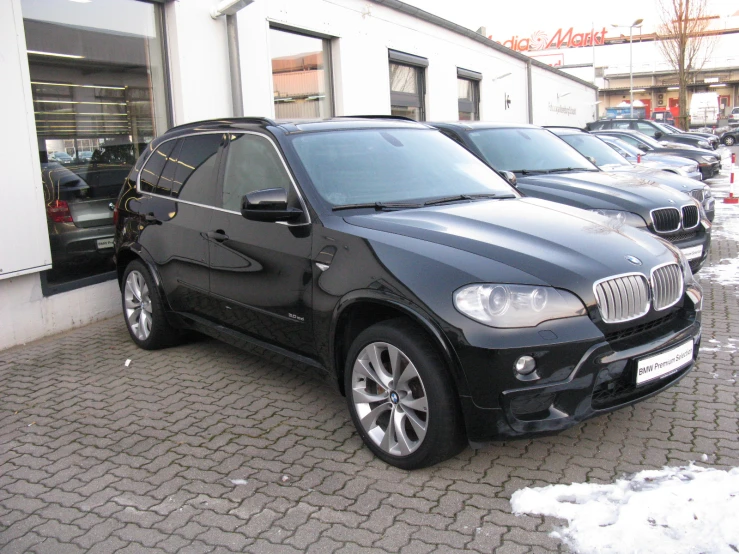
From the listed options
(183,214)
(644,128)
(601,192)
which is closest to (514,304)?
(183,214)

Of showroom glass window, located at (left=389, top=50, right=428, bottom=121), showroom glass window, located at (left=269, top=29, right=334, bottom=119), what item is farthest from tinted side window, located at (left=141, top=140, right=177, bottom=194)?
showroom glass window, located at (left=389, top=50, right=428, bottom=121)

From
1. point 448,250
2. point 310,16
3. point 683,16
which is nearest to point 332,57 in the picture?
point 310,16

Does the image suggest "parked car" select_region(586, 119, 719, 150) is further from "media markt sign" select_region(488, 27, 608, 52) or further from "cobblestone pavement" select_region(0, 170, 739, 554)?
"media markt sign" select_region(488, 27, 608, 52)

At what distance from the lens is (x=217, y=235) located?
4766mm

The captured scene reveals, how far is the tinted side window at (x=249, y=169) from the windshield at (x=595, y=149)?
20.1 feet

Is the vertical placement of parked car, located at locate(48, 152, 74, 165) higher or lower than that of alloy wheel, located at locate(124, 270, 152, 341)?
higher

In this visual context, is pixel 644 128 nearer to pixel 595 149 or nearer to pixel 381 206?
pixel 595 149

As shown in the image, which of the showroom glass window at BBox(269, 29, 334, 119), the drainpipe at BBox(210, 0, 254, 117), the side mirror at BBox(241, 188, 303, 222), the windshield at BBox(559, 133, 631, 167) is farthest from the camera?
the showroom glass window at BBox(269, 29, 334, 119)

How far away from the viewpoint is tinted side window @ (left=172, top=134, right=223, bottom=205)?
502 cm

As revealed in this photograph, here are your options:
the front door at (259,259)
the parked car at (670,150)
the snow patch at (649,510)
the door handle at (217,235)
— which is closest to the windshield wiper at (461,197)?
the front door at (259,259)

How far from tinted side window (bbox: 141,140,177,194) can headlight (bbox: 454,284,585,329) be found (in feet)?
10.7

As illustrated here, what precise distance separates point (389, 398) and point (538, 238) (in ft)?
3.67

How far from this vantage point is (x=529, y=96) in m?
23.1

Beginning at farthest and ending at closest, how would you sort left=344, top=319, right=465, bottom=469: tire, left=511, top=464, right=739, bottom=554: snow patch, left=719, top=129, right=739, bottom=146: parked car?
left=719, top=129, right=739, bottom=146: parked car → left=344, top=319, right=465, bottom=469: tire → left=511, top=464, right=739, bottom=554: snow patch
